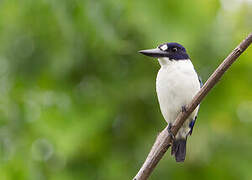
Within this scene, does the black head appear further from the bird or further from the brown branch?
the brown branch

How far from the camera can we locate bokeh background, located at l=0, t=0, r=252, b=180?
3777 millimetres

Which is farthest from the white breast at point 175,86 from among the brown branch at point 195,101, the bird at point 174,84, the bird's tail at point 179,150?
the brown branch at point 195,101

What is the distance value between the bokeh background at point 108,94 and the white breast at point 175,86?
83 centimetres

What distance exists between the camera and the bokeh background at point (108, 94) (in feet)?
12.4

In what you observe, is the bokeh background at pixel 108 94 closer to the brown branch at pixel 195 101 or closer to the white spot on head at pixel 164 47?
the white spot on head at pixel 164 47

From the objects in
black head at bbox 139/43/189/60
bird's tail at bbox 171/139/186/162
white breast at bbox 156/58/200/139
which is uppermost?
black head at bbox 139/43/189/60

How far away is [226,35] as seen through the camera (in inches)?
163

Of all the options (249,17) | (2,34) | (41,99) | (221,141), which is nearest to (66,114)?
(41,99)

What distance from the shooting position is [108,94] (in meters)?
4.14

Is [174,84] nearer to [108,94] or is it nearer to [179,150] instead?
[179,150]

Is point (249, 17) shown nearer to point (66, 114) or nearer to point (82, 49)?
point (82, 49)

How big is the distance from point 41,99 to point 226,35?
1.59m

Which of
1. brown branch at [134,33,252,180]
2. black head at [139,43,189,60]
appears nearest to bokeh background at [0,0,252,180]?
black head at [139,43,189,60]

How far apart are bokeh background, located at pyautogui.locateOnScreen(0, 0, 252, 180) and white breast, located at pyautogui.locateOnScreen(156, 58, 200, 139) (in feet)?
2.72
